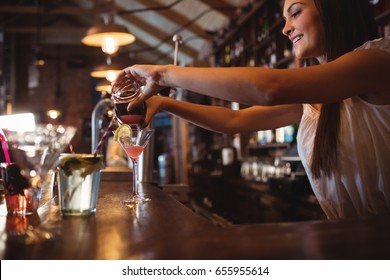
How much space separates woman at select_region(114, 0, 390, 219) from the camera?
1.17m

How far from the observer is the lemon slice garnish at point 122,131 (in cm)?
140

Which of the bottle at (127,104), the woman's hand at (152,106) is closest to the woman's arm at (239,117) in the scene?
the woman's hand at (152,106)

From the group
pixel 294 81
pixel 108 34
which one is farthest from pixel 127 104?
pixel 108 34

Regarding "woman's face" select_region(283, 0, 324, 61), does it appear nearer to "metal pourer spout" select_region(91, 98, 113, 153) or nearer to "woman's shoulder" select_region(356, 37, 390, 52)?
"woman's shoulder" select_region(356, 37, 390, 52)

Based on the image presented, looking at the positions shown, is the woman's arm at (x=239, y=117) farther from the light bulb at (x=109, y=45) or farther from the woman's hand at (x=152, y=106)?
the light bulb at (x=109, y=45)

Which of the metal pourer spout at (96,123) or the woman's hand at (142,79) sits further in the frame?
the metal pourer spout at (96,123)

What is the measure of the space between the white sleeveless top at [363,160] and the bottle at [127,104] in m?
0.68

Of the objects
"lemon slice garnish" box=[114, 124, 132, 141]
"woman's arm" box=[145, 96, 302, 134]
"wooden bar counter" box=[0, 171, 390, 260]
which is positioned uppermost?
"woman's arm" box=[145, 96, 302, 134]

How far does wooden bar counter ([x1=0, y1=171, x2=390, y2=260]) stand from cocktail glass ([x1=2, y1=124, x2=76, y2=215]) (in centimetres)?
8

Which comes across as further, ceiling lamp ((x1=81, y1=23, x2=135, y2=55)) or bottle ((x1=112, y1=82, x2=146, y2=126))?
ceiling lamp ((x1=81, y1=23, x2=135, y2=55))

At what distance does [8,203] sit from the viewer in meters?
1.19

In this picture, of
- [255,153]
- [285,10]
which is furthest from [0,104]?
[285,10]

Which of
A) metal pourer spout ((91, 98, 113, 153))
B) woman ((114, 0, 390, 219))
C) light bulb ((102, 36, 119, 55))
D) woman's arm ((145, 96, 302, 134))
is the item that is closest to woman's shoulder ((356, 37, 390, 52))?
woman ((114, 0, 390, 219))
